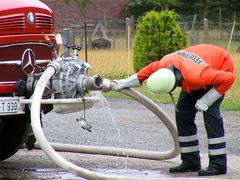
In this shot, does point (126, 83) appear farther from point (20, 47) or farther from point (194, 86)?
point (20, 47)

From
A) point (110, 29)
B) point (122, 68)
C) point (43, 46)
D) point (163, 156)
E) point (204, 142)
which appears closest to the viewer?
point (43, 46)

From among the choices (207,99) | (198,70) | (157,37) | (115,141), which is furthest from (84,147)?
(157,37)

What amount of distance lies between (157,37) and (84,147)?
10978mm

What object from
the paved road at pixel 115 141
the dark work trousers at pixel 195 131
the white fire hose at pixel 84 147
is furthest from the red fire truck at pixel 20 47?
the dark work trousers at pixel 195 131

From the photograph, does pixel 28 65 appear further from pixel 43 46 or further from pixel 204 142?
pixel 204 142

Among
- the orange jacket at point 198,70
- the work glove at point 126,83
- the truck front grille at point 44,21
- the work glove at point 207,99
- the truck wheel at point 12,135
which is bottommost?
the truck wheel at point 12,135

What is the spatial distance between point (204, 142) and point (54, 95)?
3.84 m

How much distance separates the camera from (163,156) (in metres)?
8.55

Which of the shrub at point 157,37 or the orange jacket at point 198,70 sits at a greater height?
the orange jacket at point 198,70

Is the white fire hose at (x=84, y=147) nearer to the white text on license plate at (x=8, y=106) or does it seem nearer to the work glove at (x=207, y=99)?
the white text on license plate at (x=8, y=106)

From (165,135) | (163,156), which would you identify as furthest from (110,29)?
(163,156)

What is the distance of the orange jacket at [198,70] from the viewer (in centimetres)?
724

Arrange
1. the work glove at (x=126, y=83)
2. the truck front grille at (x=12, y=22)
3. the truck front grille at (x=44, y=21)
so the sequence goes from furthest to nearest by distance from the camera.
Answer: the truck front grille at (x=44, y=21)
the work glove at (x=126, y=83)
the truck front grille at (x=12, y=22)

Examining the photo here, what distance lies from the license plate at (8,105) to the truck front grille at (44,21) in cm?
94
